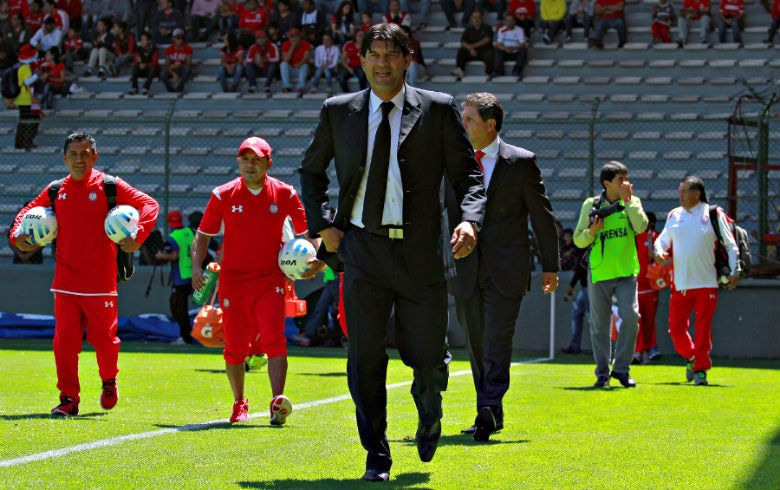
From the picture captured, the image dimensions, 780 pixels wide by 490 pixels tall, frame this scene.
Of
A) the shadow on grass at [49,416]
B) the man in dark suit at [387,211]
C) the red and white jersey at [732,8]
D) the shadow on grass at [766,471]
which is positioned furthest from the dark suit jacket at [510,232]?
the red and white jersey at [732,8]

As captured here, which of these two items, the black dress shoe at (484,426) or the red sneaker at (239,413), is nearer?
the black dress shoe at (484,426)

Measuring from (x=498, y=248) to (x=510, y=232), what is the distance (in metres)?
0.14

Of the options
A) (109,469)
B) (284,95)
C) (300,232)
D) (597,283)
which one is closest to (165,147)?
(284,95)

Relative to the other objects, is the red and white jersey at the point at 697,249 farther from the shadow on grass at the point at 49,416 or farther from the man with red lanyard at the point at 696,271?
the shadow on grass at the point at 49,416

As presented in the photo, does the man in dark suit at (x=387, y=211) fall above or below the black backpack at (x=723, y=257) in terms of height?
above

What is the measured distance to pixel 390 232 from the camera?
629cm

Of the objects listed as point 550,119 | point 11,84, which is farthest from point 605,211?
point 11,84

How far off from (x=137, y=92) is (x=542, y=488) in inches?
919

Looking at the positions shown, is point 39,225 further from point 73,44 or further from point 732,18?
point 73,44

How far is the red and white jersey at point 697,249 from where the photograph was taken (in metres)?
13.6

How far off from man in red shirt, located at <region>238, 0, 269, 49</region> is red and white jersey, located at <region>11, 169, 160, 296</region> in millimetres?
18971

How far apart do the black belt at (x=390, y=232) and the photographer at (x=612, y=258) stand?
6.61 m

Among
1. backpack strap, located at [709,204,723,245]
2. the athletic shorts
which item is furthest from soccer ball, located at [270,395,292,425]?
backpack strap, located at [709,204,723,245]

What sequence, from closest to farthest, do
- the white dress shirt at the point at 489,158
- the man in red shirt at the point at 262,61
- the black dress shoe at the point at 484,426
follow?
1. the black dress shoe at the point at 484,426
2. the white dress shirt at the point at 489,158
3. the man in red shirt at the point at 262,61
